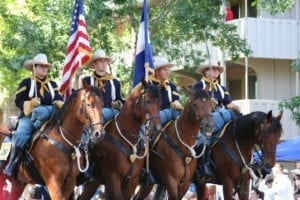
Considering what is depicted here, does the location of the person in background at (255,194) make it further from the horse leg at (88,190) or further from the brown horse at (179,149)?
the horse leg at (88,190)

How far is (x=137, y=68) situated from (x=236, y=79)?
2112cm

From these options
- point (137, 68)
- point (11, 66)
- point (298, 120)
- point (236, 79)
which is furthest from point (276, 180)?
point (236, 79)

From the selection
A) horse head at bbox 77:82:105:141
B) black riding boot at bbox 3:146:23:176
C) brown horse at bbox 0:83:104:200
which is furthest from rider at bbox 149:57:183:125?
black riding boot at bbox 3:146:23:176

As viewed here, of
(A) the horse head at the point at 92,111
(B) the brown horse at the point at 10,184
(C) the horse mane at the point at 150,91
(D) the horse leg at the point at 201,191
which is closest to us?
(A) the horse head at the point at 92,111

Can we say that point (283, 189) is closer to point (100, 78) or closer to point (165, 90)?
point (165, 90)

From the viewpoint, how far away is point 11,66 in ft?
88.6

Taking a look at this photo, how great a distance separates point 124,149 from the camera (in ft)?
54.7

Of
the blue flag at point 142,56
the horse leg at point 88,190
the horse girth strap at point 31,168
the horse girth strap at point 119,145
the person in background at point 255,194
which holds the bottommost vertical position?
the person in background at point 255,194

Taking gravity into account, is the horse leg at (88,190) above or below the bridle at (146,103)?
below

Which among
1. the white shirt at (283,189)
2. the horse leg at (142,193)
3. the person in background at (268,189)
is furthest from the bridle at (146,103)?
the person in background at (268,189)

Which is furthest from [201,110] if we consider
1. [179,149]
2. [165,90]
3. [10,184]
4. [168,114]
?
[10,184]

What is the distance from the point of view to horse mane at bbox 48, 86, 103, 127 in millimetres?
15391

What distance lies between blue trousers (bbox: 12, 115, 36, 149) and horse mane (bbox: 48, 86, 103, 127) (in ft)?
1.87

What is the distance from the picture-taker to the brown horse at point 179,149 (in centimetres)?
1705
